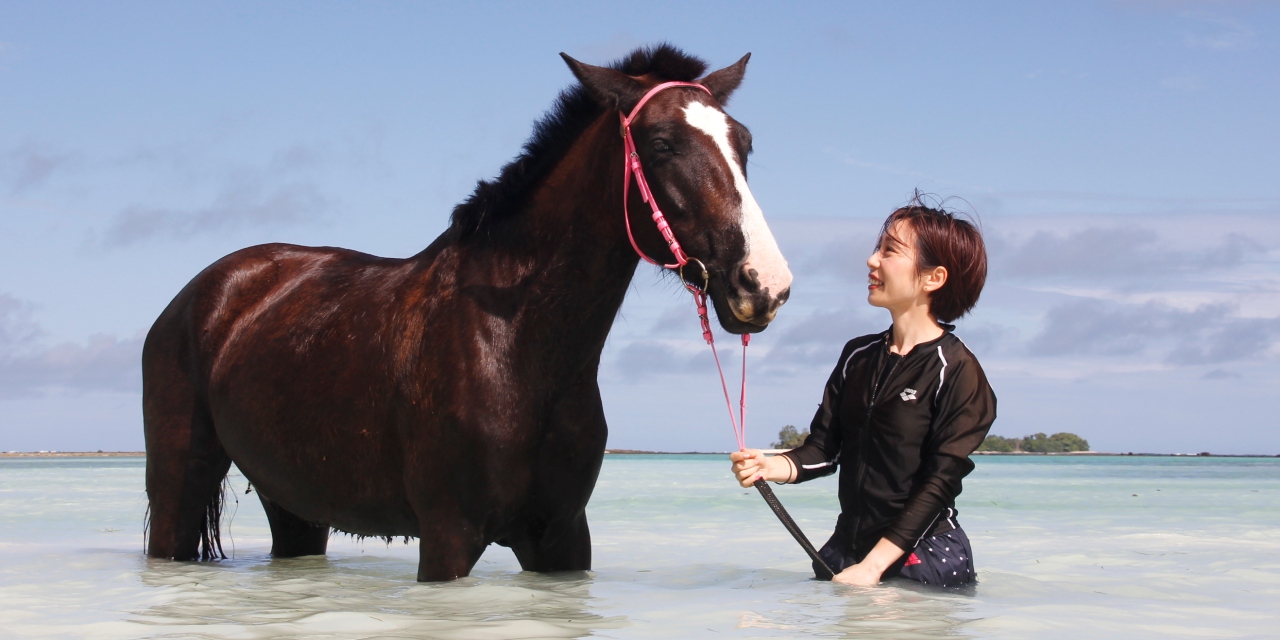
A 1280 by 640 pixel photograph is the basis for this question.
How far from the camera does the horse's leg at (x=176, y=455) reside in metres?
4.57

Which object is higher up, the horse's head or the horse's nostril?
the horse's head

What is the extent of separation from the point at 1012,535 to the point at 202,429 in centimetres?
590

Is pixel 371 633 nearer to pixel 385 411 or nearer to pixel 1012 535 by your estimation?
pixel 385 411

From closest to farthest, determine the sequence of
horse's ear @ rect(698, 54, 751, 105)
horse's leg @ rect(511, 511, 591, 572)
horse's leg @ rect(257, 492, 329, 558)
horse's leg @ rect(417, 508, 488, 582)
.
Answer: horse's leg @ rect(417, 508, 488, 582) → horse's ear @ rect(698, 54, 751, 105) → horse's leg @ rect(511, 511, 591, 572) → horse's leg @ rect(257, 492, 329, 558)

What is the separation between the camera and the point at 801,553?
642cm

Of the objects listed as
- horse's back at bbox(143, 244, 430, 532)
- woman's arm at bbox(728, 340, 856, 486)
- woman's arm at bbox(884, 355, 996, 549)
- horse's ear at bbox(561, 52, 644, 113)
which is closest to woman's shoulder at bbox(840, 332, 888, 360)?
woman's arm at bbox(728, 340, 856, 486)

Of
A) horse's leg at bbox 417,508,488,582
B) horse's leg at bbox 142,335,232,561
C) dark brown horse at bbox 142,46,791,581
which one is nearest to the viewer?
dark brown horse at bbox 142,46,791,581

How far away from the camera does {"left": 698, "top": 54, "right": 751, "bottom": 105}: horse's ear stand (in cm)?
357

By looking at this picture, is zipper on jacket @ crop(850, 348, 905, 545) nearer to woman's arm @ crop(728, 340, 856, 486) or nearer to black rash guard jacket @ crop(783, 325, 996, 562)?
black rash guard jacket @ crop(783, 325, 996, 562)

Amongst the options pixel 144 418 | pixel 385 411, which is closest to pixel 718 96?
pixel 385 411

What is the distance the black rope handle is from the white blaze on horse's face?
58 centimetres

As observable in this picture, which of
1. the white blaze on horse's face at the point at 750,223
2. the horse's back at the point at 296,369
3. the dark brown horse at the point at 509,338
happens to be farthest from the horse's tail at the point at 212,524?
the white blaze on horse's face at the point at 750,223

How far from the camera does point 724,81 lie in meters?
3.64

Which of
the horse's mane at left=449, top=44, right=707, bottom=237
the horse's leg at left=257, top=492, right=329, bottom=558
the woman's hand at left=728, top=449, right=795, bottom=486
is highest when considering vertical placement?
the horse's mane at left=449, top=44, right=707, bottom=237
